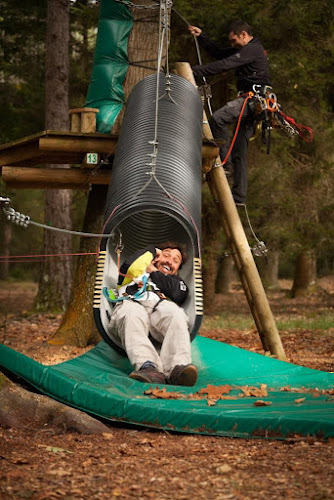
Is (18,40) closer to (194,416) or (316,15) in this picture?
(316,15)

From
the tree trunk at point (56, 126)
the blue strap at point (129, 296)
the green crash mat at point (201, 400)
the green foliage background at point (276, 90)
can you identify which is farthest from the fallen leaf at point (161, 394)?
the tree trunk at point (56, 126)

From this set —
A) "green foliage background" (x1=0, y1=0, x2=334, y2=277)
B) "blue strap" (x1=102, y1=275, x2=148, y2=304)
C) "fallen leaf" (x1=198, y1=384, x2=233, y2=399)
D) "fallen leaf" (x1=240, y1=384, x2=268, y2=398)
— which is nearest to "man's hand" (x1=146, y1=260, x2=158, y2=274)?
"blue strap" (x1=102, y1=275, x2=148, y2=304)

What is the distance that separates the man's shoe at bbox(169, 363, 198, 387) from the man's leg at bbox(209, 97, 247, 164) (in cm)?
312

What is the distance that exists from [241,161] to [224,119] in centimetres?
52

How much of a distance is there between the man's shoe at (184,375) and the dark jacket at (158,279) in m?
0.93

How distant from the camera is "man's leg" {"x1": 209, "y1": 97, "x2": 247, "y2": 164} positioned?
25.1 ft

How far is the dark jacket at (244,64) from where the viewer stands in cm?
755

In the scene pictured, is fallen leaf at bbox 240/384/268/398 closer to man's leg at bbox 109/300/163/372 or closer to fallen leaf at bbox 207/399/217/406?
fallen leaf at bbox 207/399/217/406

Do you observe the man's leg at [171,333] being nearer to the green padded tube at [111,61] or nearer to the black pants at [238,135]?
the black pants at [238,135]

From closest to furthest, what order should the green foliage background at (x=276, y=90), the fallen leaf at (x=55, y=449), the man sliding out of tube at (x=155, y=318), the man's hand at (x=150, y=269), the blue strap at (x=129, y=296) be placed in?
the fallen leaf at (x=55, y=449)
the man sliding out of tube at (x=155, y=318)
the blue strap at (x=129, y=296)
the man's hand at (x=150, y=269)
the green foliage background at (x=276, y=90)

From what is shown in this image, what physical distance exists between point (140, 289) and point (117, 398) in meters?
1.48

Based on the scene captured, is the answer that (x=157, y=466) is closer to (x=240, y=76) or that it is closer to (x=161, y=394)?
(x=161, y=394)

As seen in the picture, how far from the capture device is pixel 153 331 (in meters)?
5.73

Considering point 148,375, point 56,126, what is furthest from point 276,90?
point 148,375
